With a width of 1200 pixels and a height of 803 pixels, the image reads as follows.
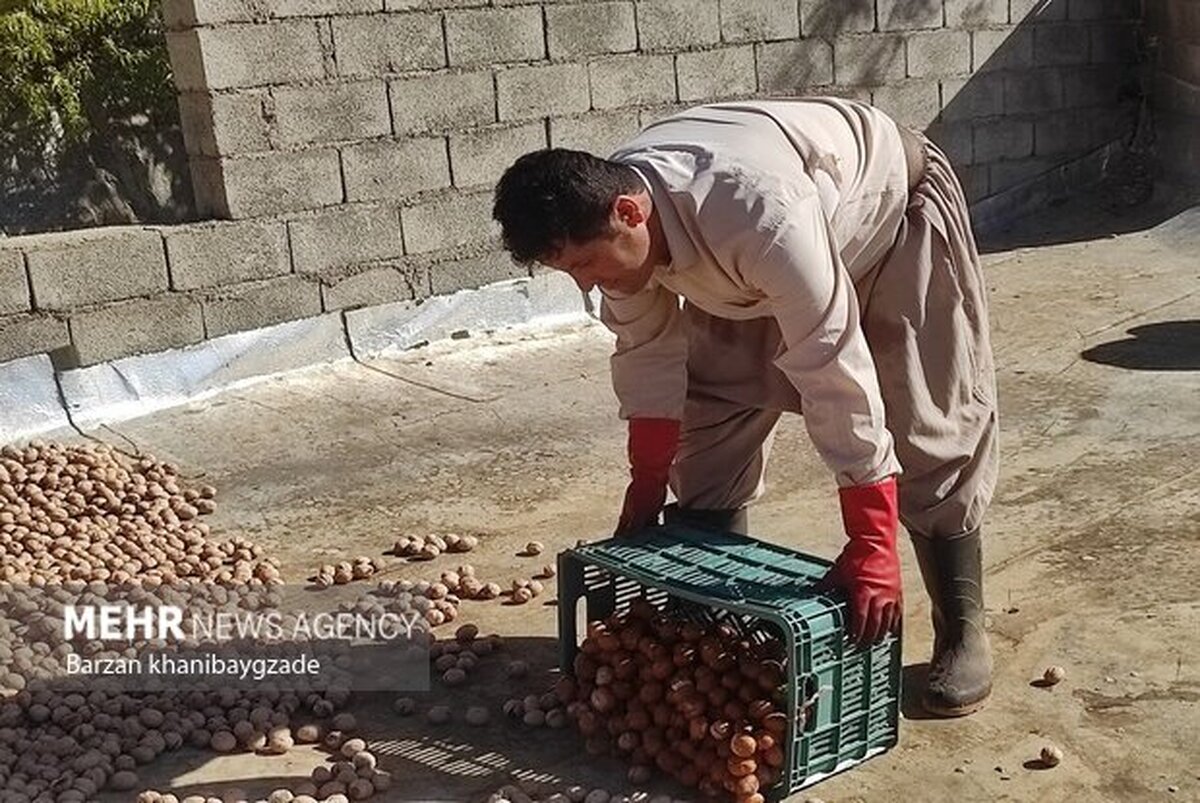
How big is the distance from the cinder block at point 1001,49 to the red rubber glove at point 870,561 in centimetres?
553

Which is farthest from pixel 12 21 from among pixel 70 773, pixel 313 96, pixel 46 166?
pixel 70 773

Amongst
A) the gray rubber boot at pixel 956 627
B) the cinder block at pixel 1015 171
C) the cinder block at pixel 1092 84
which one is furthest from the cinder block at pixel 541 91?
the gray rubber boot at pixel 956 627

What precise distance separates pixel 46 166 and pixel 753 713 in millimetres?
5479

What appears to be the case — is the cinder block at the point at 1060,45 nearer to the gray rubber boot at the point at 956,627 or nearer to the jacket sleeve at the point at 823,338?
the gray rubber boot at the point at 956,627

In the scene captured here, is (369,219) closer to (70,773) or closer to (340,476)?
(340,476)

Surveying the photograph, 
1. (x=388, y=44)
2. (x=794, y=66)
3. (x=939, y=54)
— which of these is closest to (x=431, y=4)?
(x=388, y=44)

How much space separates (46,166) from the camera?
23.0ft

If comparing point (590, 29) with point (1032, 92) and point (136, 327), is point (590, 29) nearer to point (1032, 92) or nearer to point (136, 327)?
point (136, 327)

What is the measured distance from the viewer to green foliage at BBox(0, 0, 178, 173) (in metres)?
6.27

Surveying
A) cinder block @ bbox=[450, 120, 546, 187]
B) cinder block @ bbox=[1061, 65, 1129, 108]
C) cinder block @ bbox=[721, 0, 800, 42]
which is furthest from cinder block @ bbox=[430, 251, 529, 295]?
cinder block @ bbox=[1061, 65, 1129, 108]

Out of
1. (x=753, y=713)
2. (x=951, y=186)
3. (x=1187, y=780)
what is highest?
(x=951, y=186)

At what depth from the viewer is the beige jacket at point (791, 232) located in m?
2.48

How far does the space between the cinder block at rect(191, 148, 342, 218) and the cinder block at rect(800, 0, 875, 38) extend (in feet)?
8.13

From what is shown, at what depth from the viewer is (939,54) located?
7410 millimetres
